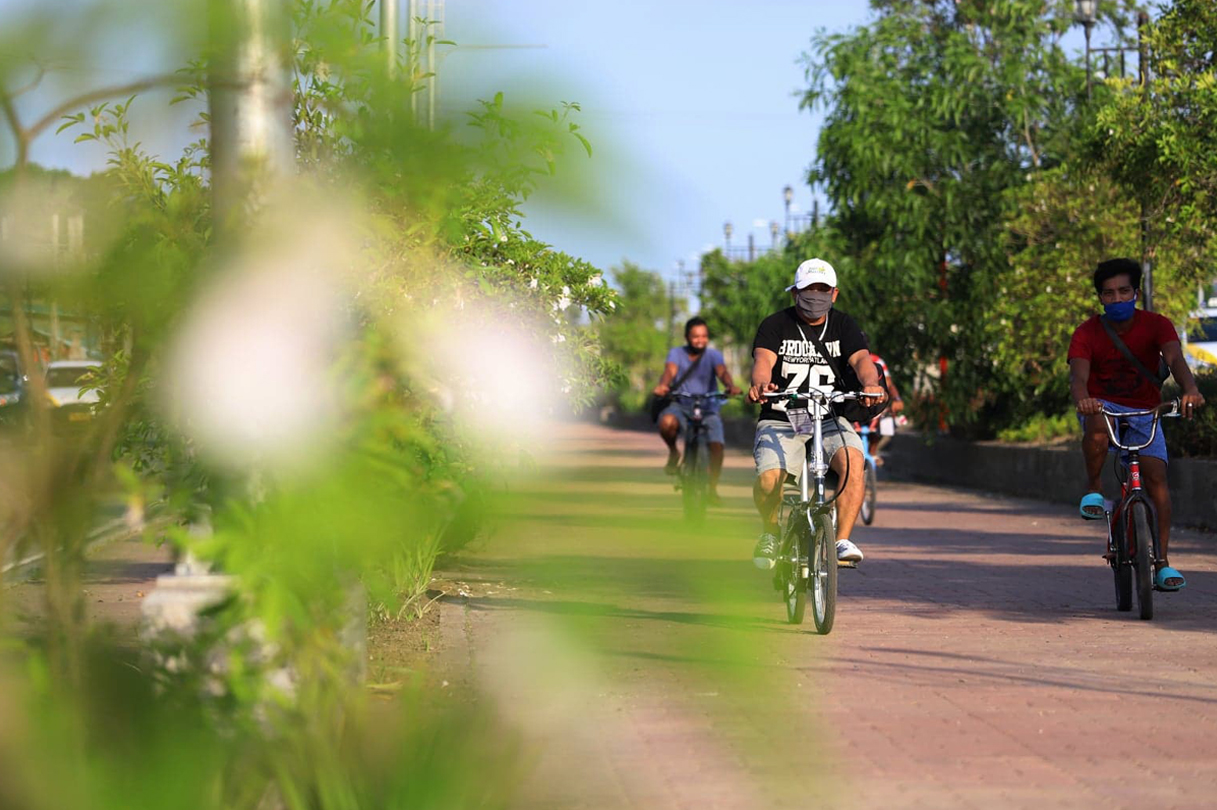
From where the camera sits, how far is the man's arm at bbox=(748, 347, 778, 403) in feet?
24.9

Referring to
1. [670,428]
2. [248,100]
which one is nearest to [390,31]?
Answer: [248,100]

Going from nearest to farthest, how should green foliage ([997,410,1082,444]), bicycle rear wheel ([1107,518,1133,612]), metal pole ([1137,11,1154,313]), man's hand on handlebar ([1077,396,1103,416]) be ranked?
man's hand on handlebar ([1077,396,1103,416]), bicycle rear wheel ([1107,518,1133,612]), metal pole ([1137,11,1154,313]), green foliage ([997,410,1082,444])

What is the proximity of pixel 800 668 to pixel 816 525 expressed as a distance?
6513mm

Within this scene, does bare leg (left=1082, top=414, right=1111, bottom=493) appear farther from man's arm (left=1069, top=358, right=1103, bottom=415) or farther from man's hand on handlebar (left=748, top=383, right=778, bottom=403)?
man's hand on handlebar (left=748, top=383, right=778, bottom=403)

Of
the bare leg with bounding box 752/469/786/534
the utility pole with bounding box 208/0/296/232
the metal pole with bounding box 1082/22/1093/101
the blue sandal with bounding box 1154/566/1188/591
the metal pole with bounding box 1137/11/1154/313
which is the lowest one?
the blue sandal with bounding box 1154/566/1188/591

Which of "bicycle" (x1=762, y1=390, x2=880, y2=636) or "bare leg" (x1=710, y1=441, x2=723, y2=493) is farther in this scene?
"bare leg" (x1=710, y1=441, x2=723, y2=493)

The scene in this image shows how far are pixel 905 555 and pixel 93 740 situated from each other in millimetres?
11465

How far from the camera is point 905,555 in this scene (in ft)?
41.3

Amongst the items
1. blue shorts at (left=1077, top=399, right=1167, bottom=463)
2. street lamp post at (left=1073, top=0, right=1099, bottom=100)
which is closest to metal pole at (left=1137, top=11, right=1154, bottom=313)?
street lamp post at (left=1073, top=0, right=1099, bottom=100)

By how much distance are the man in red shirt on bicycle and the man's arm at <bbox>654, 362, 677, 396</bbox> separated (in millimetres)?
6415

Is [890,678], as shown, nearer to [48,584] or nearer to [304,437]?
[48,584]

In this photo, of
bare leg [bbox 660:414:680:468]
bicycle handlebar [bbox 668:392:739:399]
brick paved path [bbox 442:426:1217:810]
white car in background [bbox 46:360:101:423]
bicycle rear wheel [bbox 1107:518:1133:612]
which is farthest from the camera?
bare leg [bbox 660:414:680:468]

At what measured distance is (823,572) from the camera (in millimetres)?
7527

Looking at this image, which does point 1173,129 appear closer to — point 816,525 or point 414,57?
point 816,525
